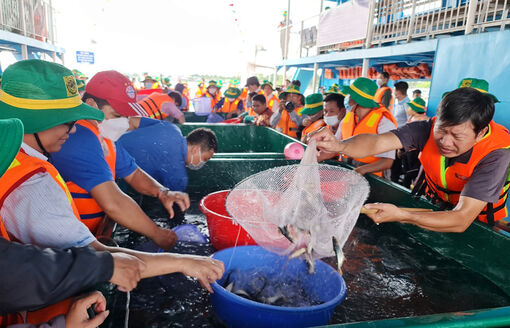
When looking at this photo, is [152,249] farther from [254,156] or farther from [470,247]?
[470,247]

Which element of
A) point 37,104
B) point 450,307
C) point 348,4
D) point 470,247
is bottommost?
point 450,307

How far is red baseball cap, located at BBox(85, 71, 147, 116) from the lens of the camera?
2.25m

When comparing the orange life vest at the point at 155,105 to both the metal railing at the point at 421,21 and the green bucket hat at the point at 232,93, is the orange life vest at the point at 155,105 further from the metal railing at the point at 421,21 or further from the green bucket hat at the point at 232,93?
the metal railing at the point at 421,21

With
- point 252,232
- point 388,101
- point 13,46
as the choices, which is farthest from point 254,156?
point 13,46

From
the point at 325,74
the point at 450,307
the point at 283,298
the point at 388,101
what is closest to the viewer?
the point at 283,298

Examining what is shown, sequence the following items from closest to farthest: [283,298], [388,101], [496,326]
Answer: [496,326] → [283,298] → [388,101]

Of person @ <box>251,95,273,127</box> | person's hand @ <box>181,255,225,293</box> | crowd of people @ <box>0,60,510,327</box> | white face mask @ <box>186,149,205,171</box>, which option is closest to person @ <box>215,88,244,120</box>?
person @ <box>251,95,273,127</box>

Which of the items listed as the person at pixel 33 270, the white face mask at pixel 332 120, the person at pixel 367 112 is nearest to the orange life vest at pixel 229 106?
the white face mask at pixel 332 120

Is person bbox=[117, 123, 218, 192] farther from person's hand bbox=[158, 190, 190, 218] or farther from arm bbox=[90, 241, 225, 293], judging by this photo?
arm bbox=[90, 241, 225, 293]

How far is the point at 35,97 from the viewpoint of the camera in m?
1.33

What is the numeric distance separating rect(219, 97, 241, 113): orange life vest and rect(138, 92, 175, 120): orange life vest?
3272mm

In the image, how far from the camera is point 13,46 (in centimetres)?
1078

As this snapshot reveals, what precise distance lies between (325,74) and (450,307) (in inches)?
631

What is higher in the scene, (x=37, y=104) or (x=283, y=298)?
(x=37, y=104)
